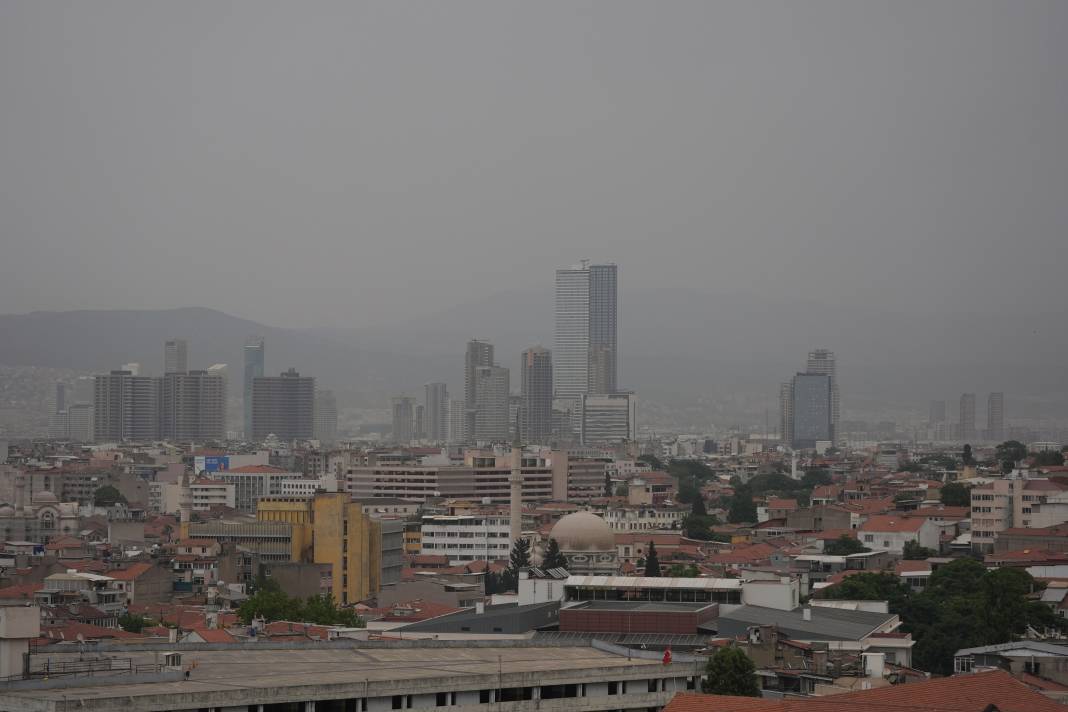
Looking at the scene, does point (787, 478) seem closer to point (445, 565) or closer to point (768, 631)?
point (445, 565)

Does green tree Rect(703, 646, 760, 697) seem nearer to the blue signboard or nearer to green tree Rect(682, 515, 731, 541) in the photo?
green tree Rect(682, 515, 731, 541)

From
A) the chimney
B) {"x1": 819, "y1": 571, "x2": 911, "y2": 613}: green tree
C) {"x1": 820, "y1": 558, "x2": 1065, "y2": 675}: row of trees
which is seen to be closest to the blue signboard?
{"x1": 820, "y1": 558, "x2": 1065, "y2": 675}: row of trees

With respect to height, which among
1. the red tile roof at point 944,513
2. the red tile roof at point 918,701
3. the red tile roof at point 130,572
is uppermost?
the red tile roof at point 918,701

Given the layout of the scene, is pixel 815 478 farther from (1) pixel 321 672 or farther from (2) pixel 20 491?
(1) pixel 321 672

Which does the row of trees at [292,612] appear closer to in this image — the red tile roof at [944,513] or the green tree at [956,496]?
the red tile roof at [944,513]

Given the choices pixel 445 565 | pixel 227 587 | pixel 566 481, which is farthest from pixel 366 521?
pixel 566 481

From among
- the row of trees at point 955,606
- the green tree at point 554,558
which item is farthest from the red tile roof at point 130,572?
the row of trees at point 955,606
